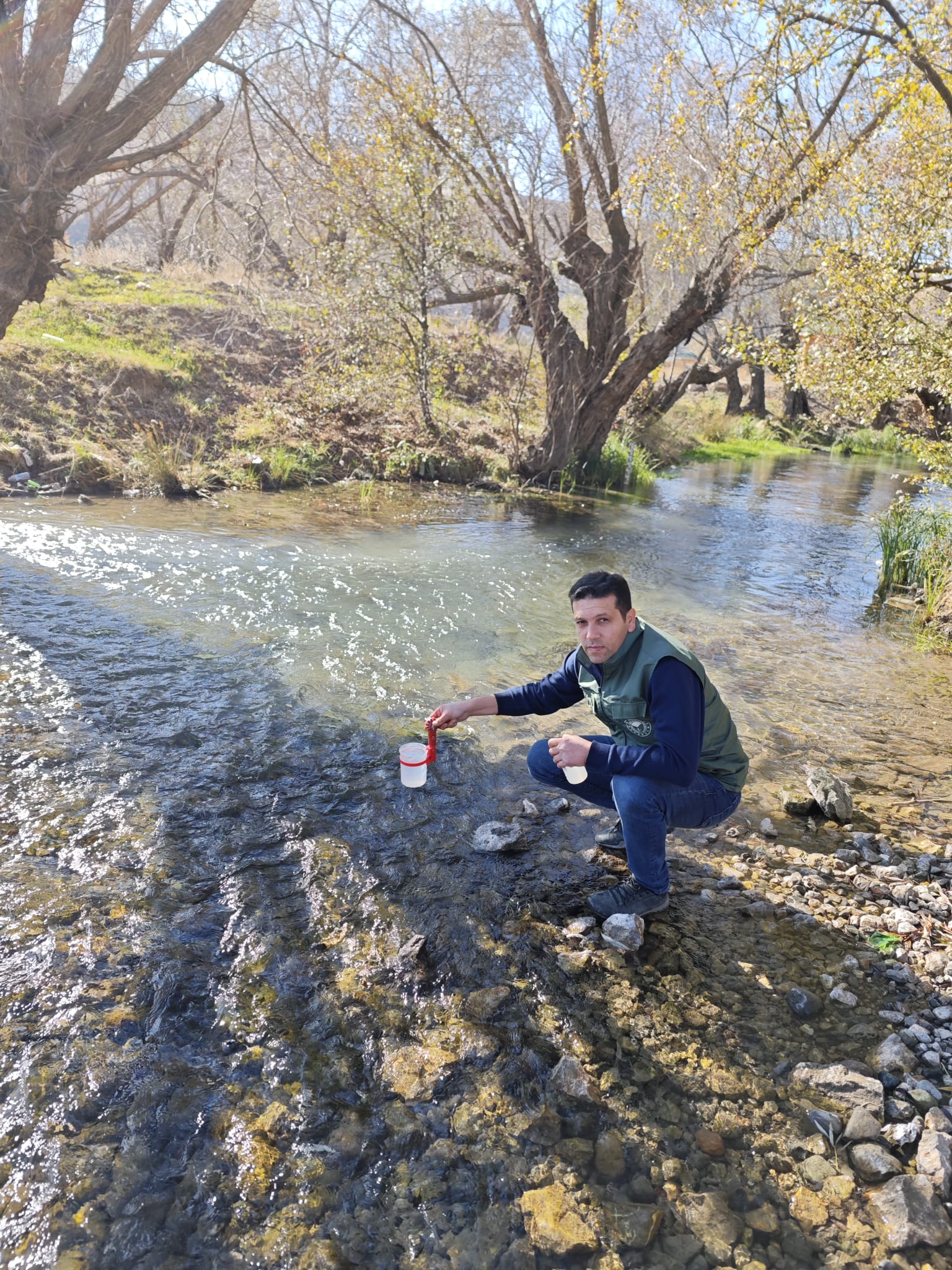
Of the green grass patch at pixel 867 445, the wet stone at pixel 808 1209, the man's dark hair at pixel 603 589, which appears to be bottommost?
the wet stone at pixel 808 1209

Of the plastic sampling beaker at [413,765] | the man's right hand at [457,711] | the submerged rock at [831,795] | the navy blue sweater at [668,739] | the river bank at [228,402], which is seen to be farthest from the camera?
the river bank at [228,402]

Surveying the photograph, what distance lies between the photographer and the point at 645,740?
333cm

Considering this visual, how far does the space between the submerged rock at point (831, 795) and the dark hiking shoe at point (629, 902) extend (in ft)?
4.47

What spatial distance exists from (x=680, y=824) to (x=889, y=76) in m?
9.01

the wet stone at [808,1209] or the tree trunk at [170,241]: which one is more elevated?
the tree trunk at [170,241]

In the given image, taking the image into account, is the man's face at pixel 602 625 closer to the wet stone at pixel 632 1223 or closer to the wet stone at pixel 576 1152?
the wet stone at pixel 576 1152

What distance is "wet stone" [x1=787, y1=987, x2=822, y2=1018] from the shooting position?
289cm

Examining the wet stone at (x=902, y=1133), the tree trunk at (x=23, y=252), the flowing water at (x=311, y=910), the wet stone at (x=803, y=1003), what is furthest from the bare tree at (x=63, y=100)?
the wet stone at (x=902, y=1133)

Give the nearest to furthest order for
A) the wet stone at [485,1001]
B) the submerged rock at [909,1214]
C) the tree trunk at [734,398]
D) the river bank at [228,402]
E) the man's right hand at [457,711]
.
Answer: the submerged rock at [909,1214], the wet stone at [485,1001], the man's right hand at [457,711], the river bank at [228,402], the tree trunk at [734,398]

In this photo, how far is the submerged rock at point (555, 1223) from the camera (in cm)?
207

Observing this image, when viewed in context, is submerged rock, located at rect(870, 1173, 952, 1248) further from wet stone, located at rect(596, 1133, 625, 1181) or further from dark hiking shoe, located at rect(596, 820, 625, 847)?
dark hiking shoe, located at rect(596, 820, 625, 847)

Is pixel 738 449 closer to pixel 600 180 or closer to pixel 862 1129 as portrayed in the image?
pixel 600 180

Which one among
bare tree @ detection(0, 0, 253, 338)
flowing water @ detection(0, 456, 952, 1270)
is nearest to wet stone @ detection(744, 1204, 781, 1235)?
flowing water @ detection(0, 456, 952, 1270)

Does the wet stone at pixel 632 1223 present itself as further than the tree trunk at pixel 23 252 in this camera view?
No
